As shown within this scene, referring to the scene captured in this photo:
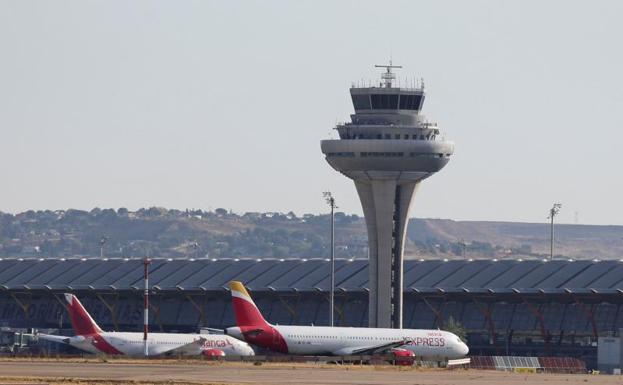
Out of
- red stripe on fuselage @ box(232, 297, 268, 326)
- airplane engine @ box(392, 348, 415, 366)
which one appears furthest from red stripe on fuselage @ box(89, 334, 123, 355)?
airplane engine @ box(392, 348, 415, 366)

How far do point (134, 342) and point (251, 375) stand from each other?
38.3 m

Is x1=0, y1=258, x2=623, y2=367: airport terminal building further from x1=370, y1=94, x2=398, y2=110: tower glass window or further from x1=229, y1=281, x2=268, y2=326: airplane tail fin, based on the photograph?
x1=229, y1=281, x2=268, y2=326: airplane tail fin

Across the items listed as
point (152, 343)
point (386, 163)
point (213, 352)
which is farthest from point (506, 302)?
point (152, 343)

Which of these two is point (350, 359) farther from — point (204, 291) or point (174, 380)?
point (204, 291)

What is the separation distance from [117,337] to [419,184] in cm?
5102

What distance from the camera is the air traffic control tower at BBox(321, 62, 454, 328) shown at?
185 m

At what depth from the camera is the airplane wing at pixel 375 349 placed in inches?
5758

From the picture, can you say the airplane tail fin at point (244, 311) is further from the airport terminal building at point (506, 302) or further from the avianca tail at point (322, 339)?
the airport terminal building at point (506, 302)

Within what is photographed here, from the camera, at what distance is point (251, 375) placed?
111312 mm

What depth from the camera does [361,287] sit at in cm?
19688

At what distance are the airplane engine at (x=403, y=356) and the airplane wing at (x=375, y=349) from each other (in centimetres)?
55

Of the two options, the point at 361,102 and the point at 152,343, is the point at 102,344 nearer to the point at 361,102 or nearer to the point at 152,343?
the point at 152,343

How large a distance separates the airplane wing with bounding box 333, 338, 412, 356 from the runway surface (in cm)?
1564

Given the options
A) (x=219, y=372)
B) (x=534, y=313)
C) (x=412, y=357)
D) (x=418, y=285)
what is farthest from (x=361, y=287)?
(x=219, y=372)
